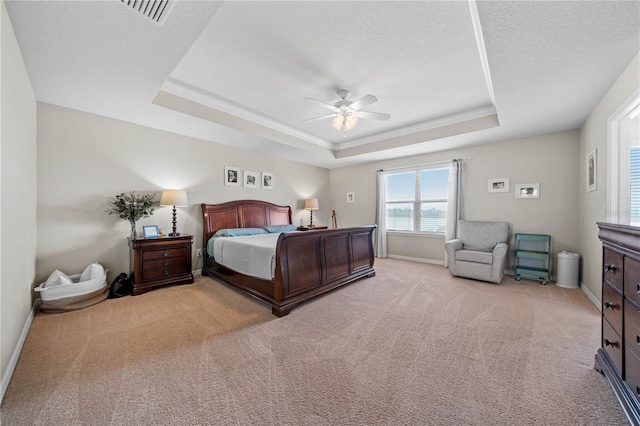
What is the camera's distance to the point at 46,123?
2955 mm

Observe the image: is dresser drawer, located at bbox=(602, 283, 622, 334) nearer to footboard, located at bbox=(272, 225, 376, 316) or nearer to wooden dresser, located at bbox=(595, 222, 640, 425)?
wooden dresser, located at bbox=(595, 222, 640, 425)

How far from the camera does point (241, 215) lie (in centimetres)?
482

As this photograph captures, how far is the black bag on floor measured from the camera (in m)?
3.08

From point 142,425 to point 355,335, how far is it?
61.6 inches

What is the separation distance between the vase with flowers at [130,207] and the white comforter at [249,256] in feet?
3.58

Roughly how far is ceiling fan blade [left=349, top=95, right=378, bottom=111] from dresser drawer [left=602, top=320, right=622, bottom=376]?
8.57 feet

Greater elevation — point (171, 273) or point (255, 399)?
point (171, 273)

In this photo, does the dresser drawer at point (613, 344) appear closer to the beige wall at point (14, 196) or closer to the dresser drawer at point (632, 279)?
the dresser drawer at point (632, 279)

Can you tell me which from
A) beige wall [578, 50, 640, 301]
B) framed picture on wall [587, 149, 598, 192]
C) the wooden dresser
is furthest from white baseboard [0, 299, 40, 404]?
framed picture on wall [587, 149, 598, 192]

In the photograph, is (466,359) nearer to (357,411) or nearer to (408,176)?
(357,411)

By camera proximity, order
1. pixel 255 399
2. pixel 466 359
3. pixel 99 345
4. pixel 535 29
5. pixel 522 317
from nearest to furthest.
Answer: pixel 255 399
pixel 535 29
pixel 466 359
pixel 99 345
pixel 522 317

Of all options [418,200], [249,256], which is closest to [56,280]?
[249,256]

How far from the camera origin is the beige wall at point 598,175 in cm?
219

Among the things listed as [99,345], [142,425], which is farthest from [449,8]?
[99,345]
